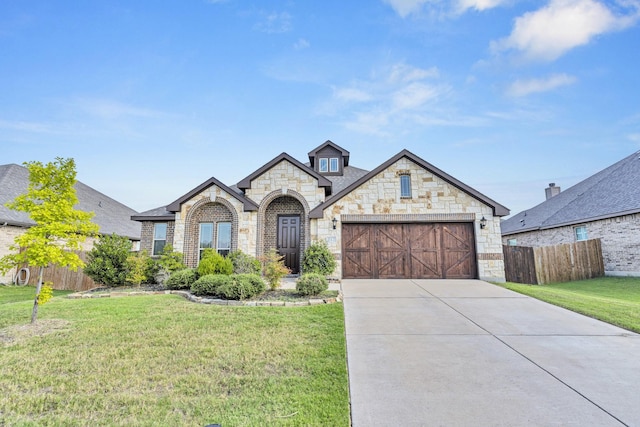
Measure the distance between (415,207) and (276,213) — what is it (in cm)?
620

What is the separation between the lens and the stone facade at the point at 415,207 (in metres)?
11.9

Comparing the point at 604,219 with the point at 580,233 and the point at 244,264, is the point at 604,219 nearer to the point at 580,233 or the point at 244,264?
the point at 580,233

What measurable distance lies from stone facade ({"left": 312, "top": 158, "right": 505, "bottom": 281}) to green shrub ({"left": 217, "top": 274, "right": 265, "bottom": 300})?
432cm

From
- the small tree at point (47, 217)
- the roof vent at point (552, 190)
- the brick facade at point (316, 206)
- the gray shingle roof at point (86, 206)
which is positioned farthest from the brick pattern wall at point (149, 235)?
the roof vent at point (552, 190)

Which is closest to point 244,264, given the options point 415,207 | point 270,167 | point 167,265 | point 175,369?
point 167,265

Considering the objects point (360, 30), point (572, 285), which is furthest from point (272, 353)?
point (572, 285)

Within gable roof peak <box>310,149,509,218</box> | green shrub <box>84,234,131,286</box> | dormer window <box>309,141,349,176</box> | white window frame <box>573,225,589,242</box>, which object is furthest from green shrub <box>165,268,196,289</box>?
white window frame <box>573,225,589,242</box>

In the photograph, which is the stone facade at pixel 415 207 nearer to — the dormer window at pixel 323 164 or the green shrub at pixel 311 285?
the green shrub at pixel 311 285

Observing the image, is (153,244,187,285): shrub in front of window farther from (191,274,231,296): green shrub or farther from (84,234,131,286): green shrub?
(191,274,231,296): green shrub

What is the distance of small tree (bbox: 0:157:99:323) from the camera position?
6.03 metres

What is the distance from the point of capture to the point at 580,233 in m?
16.5

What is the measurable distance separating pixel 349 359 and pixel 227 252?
33.4 feet

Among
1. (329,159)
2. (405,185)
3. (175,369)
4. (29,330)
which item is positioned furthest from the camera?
(329,159)

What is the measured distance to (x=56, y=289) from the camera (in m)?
13.4
